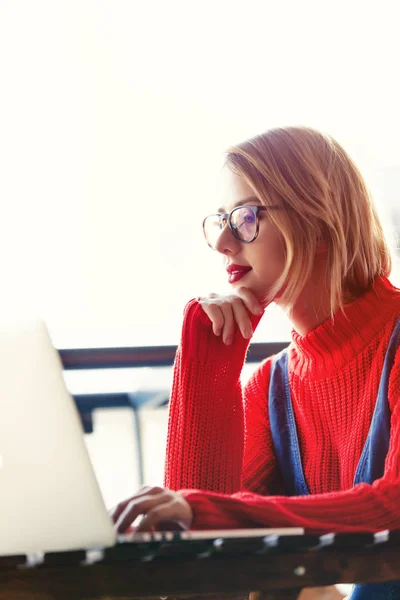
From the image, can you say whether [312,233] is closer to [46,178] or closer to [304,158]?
[304,158]

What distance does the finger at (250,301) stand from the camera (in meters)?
1.14

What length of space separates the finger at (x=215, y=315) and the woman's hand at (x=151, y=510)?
0.47 metres

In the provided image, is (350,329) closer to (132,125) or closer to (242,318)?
(242,318)

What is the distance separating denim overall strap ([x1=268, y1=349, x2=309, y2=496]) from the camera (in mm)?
1180

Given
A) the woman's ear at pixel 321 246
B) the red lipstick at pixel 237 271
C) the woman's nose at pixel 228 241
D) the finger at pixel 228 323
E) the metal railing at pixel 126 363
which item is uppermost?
the woman's nose at pixel 228 241

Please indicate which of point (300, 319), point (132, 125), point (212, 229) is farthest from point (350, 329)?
point (132, 125)

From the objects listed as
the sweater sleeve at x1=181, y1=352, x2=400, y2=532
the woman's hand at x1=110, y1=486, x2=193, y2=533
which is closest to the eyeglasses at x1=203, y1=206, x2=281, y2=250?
the sweater sleeve at x1=181, y1=352, x2=400, y2=532

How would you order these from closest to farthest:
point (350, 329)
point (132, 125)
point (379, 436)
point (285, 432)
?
point (379, 436) → point (350, 329) → point (285, 432) → point (132, 125)

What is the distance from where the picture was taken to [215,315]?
44.3 inches

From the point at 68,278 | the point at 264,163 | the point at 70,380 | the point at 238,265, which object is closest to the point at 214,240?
the point at 238,265

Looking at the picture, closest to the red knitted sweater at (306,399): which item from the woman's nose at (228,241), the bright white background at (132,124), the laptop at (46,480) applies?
the woman's nose at (228,241)

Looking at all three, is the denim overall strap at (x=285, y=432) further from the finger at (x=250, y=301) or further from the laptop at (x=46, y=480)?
the laptop at (x=46, y=480)

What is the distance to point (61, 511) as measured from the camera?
21.7 inches

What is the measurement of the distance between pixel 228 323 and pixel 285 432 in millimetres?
246
